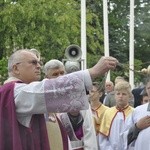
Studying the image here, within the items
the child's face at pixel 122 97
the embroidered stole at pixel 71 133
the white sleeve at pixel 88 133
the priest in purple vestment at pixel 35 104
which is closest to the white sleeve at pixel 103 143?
the child's face at pixel 122 97

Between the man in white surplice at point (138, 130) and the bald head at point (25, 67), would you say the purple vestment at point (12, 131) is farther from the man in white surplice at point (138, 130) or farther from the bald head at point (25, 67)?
the man in white surplice at point (138, 130)

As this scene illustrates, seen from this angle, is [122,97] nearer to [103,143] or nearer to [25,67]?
[103,143]

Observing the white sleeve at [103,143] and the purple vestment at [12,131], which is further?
the white sleeve at [103,143]

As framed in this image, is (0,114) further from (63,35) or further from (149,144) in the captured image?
(63,35)

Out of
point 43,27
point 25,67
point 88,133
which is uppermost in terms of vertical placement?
point 43,27

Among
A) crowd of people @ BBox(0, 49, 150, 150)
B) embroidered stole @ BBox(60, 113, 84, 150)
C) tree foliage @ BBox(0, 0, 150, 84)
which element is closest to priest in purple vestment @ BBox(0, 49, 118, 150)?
crowd of people @ BBox(0, 49, 150, 150)

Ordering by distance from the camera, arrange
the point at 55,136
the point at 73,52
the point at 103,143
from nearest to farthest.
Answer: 1. the point at 55,136
2. the point at 103,143
3. the point at 73,52

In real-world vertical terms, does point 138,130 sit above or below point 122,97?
below

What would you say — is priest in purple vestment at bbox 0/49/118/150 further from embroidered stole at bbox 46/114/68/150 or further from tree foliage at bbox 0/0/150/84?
tree foliage at bbox 0/0/150/84

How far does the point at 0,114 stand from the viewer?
3.88 metres

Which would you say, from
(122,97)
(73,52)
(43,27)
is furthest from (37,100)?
(43,27)

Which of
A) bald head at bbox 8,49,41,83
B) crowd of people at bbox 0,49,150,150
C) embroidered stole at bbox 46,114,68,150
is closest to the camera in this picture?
crowd of people at bbox 0,49,150,150

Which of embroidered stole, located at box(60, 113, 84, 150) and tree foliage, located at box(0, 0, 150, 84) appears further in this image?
tree foliage, located at box(0, 0, 150, 84)

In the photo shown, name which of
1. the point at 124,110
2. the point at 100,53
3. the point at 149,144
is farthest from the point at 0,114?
the point at 100,53
